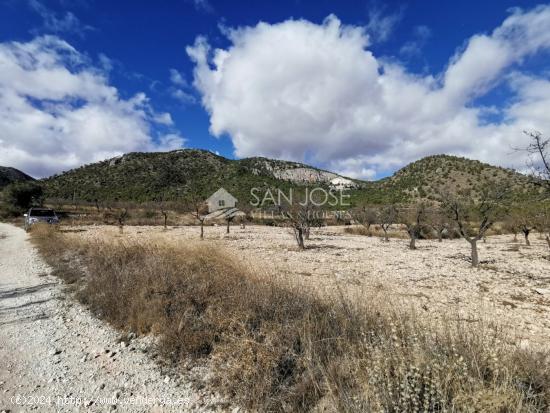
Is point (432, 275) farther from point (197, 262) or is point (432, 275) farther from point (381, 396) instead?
point (381, 396)

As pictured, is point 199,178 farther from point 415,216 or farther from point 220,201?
point 415,216

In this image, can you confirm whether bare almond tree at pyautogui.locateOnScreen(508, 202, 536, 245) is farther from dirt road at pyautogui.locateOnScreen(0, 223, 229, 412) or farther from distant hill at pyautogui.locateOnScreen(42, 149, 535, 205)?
distant hill at pyautogui.locateOnScreen(42, 149, 535, 205)

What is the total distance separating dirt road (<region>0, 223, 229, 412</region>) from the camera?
328 cm

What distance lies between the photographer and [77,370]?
12.9ft

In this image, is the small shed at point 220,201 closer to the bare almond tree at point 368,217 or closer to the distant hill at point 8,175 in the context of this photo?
the bare almond tree at point 368,217

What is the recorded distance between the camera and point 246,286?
18.9 ft

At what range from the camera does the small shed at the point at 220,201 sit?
62906 millimetres

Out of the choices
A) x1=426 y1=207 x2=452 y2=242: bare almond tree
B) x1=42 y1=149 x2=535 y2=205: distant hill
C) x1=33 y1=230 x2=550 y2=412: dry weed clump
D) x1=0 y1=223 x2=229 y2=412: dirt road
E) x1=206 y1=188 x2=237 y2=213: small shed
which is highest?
x1=42 y1=149 x2=535 y2=205: distant hill

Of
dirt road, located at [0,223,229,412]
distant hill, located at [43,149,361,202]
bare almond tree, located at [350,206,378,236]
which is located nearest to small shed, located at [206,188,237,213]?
distant hill, located at [43,149,361,202]

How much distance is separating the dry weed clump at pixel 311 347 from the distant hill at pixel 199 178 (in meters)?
57.7

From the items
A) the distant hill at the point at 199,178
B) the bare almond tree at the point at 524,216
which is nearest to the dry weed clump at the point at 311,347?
the bare almond tree at the point at 524,216

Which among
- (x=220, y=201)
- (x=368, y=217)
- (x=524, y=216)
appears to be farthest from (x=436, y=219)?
(x=220, y=201)

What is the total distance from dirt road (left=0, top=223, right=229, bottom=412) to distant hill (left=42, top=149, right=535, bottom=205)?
59043 millimetres

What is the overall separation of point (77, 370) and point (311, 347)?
127 inches
